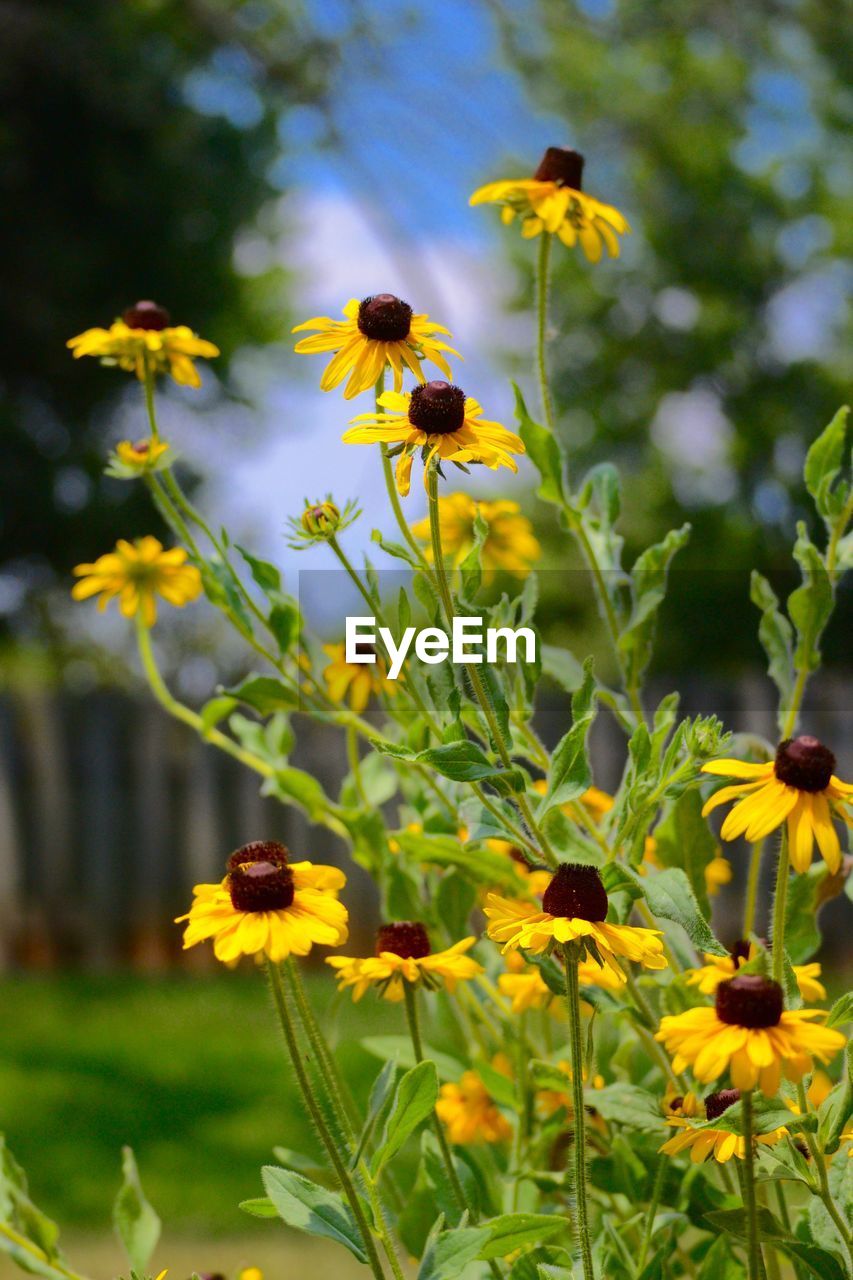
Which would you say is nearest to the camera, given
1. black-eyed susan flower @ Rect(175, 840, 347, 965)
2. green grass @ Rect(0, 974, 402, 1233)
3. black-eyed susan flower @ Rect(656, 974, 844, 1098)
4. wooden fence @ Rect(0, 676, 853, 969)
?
black-eyed susan flower @ Rect(656, 974, 844, 1098)

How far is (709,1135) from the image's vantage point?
854 mm

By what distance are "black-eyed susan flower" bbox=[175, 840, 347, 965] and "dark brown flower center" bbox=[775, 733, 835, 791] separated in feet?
0.92

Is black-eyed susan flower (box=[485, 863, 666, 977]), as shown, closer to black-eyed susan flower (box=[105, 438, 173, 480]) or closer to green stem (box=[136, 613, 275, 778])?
green stem (box=[136, 613, 275, 778])

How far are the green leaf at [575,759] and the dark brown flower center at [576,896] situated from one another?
Answer: 0.06 metres

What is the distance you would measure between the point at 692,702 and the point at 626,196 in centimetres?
828

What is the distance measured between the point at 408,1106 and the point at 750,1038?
0.78ft

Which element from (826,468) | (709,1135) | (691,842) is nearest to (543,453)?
(826,468)

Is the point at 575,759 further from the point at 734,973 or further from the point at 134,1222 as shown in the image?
the point at 134,1222

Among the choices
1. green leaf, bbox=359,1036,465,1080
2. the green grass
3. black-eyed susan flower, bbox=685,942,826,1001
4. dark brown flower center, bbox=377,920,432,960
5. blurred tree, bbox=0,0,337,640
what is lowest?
the green grass

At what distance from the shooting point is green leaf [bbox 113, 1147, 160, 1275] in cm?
106

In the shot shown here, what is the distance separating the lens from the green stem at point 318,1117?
2.73 feet

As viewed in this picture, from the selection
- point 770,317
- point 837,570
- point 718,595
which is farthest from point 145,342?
point 770,317

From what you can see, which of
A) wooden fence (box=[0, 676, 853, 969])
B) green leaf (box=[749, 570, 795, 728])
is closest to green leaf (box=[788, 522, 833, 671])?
green leaf (box=[749, 570, 795, 728])

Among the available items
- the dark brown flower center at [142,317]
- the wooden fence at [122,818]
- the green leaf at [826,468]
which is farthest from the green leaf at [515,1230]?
the wooden fence at [122,818]
